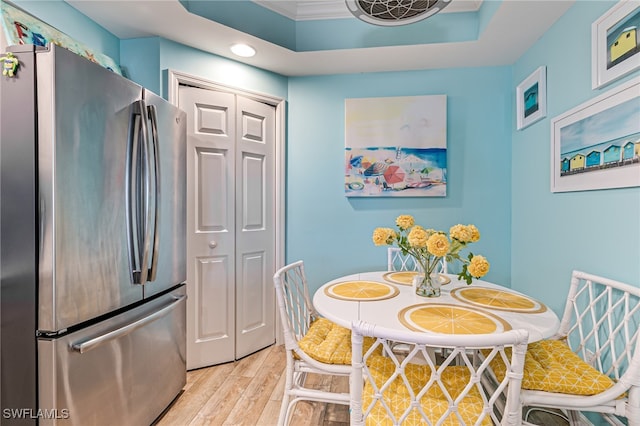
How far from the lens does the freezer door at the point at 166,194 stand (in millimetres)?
1588

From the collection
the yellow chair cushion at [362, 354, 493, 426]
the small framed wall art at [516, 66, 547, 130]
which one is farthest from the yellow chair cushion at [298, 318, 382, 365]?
the small framed wall art at [516, 66, 547, 130]

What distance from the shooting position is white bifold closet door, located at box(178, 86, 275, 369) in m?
2.23

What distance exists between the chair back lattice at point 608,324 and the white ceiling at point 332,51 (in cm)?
158

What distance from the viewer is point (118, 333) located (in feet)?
4.48

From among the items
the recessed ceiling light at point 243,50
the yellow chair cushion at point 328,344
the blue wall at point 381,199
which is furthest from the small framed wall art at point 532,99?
the recessed ceiling light at point 243,50

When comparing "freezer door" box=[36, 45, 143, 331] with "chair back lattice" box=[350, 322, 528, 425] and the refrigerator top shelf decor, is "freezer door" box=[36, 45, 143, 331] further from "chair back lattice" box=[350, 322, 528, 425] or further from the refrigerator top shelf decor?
"chair back lattice" box=[350, 322, 528, 425]

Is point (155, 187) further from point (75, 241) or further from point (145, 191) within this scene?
point (75, 241)

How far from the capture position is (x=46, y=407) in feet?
3.73

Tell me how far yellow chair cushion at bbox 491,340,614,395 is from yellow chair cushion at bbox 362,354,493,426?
0.23 m

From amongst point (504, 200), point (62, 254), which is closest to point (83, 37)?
point (62, 254)

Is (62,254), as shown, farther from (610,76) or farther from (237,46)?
(610,76)

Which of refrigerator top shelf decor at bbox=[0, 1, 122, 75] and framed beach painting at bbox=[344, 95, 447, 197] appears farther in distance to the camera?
framed beach painting at bbox=[344, 95, 447, 197]

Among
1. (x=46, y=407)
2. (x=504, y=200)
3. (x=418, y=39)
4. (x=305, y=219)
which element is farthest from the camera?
(x=305, y=219)

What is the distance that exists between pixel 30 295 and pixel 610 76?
2.71m
